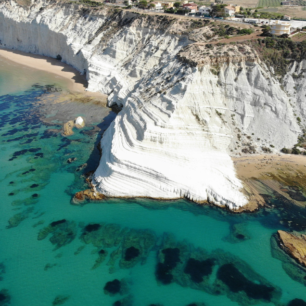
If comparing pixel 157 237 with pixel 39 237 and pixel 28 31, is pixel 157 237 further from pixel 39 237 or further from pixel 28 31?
pixel 28 31

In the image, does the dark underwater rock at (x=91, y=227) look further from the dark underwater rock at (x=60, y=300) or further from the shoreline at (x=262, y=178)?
the dark underwater rock at (x=60, y=300)

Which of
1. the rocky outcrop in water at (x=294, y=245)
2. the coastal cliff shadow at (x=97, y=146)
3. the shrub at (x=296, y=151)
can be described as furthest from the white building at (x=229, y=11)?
the rocky outcrop in water at (x=294, y=245)

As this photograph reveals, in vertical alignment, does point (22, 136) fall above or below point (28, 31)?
below

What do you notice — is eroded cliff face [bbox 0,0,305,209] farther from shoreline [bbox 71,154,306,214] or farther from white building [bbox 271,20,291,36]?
white building [bbox 271,20,291,36]

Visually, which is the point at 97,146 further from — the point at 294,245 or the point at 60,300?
the point at 294,245

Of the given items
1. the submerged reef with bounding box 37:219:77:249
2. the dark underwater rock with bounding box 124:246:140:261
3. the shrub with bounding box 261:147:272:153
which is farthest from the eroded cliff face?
the dark underwater rock with bounding box 124:246:140:261

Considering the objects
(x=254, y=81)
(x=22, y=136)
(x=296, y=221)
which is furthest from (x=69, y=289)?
(x=254, y=81)
